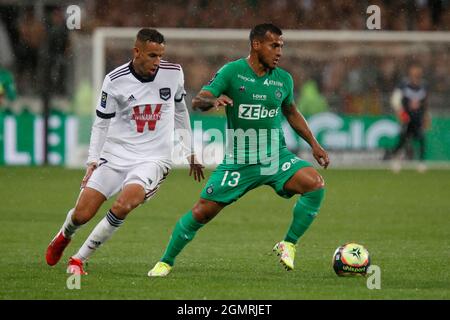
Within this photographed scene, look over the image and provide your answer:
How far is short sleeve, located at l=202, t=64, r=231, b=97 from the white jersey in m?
0.45

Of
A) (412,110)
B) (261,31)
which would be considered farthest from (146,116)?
(412,110)

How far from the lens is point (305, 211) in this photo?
980 cm

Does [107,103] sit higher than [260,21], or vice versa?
[260,21]

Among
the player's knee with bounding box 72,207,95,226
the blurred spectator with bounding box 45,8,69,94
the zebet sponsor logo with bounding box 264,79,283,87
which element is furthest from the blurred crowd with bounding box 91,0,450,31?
the player's knee with bounding box 72,207,95,226

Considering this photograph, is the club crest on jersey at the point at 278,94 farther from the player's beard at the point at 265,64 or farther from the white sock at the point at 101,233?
the white sock at the point at 101,233

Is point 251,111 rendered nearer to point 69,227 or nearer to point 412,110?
point 69,227

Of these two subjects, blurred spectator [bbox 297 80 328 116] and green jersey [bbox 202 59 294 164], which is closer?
green jersey [bbox 202 59 294 164]

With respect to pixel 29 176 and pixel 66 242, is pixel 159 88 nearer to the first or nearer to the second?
pixel 66 242

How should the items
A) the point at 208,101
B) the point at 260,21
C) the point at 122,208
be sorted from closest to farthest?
the point at 208,101, the point at 122,208, the point at 260,21

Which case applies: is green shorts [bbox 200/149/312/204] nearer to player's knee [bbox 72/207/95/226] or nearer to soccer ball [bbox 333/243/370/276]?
soccer ball [bbox 333/243/370/276]

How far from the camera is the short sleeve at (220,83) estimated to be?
949cm

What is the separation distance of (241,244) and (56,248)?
2968 mm

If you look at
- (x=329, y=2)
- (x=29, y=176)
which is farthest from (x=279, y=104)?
(x=329, y=2)

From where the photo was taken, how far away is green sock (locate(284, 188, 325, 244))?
9758 mm
